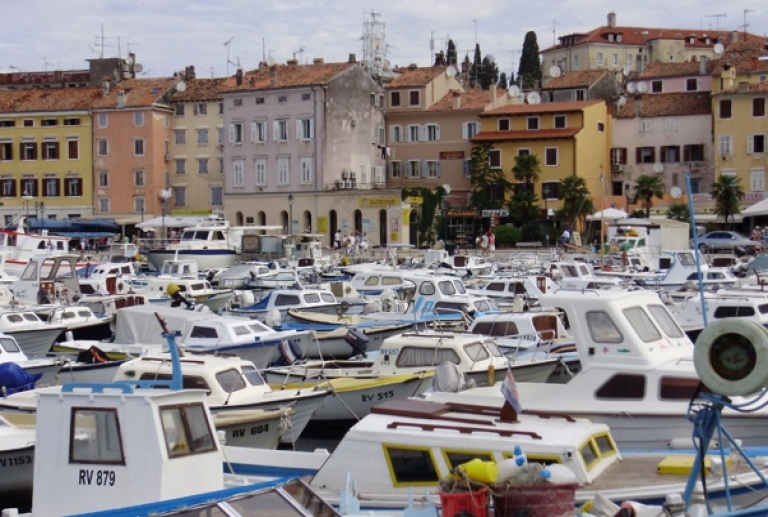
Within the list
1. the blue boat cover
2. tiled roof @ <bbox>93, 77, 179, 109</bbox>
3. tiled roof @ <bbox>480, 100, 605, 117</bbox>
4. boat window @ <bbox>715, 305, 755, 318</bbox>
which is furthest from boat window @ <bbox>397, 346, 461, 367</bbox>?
tiled roof @ <bbox>93, 77, 179, 109</bbox>

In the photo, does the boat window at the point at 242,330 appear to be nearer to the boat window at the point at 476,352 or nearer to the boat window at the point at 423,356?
the boat window at the point at 423,356

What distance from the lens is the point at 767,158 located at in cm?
7131

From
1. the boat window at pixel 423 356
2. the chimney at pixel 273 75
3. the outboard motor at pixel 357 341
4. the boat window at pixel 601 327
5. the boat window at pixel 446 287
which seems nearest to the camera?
the boat window at pixel 601 327

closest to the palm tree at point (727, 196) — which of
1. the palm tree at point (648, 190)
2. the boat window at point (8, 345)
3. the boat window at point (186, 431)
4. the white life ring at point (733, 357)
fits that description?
the palm tree at point (648, 190)

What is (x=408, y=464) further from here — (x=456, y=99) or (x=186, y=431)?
(x=456, y=99)

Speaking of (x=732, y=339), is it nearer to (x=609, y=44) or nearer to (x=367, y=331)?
(x=367, y=331)

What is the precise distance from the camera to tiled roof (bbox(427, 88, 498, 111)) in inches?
3007

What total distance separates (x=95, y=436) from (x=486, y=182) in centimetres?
6220

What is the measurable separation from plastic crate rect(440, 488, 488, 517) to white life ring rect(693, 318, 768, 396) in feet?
7.79

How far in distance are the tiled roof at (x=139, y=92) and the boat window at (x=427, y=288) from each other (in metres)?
43.1

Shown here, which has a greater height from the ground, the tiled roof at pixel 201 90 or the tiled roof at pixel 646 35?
the tiled roof at pixel 646 35

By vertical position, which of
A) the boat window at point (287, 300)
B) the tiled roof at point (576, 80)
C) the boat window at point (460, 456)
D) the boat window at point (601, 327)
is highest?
the tiled roof at point (576, 80)

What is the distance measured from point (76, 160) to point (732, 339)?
239 ft

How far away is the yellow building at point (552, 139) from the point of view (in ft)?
Answer: 236
